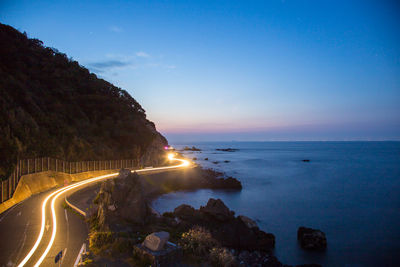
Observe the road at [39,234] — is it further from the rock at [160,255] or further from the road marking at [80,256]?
the rock at [160,255]

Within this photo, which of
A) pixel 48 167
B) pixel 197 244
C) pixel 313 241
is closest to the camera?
pixel 197 244

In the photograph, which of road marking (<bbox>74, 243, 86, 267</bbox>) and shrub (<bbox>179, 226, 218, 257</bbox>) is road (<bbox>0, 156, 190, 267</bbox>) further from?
shrub (<bbox>179, 226, 218, 257</bbox>)

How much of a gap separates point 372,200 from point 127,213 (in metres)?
38.8

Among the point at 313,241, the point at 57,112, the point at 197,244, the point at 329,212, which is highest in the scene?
the point at 57,112

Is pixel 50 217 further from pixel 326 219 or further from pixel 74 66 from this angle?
pixel 74 66

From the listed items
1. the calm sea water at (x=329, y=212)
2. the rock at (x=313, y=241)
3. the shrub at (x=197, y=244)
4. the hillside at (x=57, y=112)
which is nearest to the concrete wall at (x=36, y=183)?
the hillside at (x=57, y=112)

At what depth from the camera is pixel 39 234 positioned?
43.8 ft

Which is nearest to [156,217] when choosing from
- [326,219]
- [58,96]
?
[326,219]

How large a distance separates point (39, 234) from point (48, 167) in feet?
58.7

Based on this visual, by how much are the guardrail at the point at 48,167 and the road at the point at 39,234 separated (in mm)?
1574

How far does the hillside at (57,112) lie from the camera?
31.2 meters

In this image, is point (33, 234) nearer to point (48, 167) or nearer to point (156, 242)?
point (156, 242)

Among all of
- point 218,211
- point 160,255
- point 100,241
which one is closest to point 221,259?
point 160,255

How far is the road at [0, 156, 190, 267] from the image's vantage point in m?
10.7
